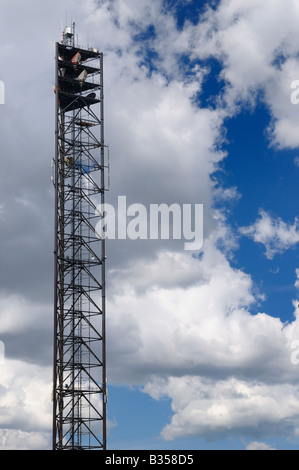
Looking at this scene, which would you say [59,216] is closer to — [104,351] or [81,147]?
[81,147]

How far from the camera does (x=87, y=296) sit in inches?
4259

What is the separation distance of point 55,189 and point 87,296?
1495 centimetres

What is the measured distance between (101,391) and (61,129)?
35.9 meters
